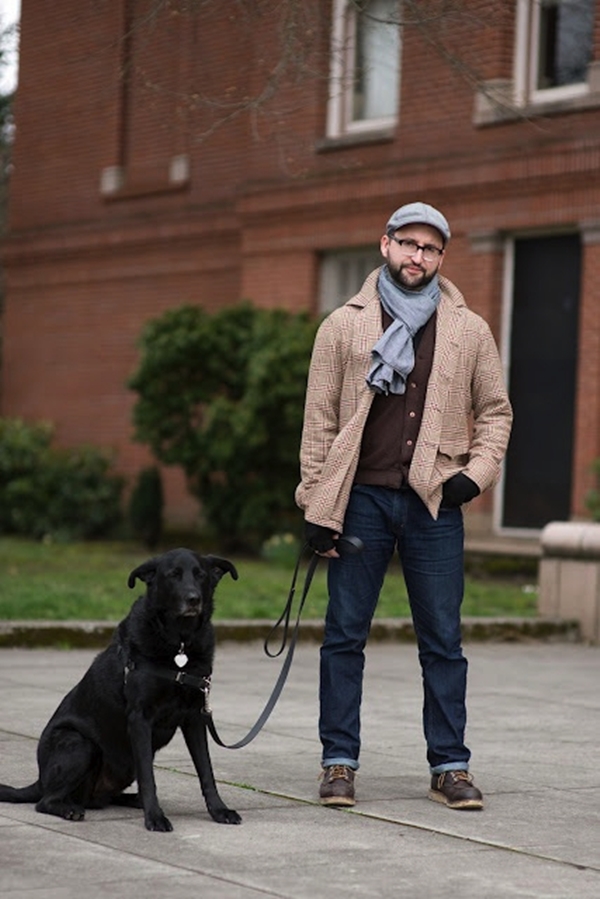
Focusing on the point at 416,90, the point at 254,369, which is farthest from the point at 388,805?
the point at 416,90

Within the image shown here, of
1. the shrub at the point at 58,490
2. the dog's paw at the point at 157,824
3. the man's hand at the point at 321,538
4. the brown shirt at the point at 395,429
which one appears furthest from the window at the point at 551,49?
the dog's paw at the point at 157,824

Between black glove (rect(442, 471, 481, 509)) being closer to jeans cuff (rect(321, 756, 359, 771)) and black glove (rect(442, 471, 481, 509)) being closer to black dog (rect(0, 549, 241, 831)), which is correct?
black dog (rect(0, 549, 241, 831))

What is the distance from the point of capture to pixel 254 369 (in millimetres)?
17875

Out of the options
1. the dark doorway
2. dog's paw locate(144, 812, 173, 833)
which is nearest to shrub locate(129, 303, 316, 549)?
the dark doorway

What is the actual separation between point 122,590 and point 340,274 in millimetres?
6971

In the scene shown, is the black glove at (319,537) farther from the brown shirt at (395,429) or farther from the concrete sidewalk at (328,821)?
the concrete sidewalk at (328,821)

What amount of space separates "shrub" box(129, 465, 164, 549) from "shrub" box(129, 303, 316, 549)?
1.68 metres

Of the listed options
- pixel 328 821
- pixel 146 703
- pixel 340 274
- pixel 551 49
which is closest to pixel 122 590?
pixel 340 274

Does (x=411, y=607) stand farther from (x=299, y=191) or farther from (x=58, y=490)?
(x=58, y=490)

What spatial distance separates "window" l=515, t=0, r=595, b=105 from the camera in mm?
17891

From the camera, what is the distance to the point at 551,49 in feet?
59.8

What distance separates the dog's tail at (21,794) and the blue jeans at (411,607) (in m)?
1.13

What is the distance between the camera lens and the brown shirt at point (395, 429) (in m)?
6.68

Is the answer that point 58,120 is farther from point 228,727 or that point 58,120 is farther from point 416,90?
point 228,727
